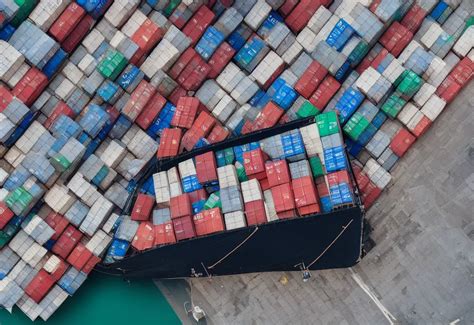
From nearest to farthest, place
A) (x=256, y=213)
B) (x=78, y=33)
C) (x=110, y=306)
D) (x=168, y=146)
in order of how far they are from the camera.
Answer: (x=256, y=213)
(x=168, y=146)
(x=78, y=33)
(x=110, y=306)

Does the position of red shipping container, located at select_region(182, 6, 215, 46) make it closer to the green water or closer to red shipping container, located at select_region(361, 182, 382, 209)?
red shipping container, located at select_region(361, 182, 382, 209)

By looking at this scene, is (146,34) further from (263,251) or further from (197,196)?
(263,251)

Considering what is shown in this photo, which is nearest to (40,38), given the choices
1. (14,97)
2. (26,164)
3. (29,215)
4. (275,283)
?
(14,97)

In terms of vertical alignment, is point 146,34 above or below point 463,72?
above

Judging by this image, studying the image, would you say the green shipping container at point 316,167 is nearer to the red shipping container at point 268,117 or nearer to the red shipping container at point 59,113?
the red shipping container at point 268,117

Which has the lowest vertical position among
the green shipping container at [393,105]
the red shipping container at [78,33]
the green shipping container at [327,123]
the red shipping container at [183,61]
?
the green shipping container at [393,105]

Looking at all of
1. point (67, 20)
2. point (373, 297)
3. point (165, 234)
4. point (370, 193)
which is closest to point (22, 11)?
point (67, 20)

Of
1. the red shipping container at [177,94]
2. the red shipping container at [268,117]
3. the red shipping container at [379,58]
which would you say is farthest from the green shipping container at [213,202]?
the red shipping container at [379,58]
